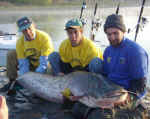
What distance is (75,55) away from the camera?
459 cm

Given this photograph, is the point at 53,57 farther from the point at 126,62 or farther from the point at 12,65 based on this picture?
the point at 126,62

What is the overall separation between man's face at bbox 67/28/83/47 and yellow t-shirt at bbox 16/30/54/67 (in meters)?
0.76

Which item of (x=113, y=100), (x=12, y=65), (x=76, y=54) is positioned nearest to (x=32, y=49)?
(x=12, y=65)

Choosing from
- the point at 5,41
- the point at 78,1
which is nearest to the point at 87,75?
the point at 5,41

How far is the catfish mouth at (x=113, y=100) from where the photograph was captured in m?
3.26

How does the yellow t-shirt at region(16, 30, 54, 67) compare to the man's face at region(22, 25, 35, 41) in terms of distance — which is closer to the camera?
the man's face at region(22, 25, 35, 41)

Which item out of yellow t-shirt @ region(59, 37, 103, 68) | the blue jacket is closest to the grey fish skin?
the blue jacket

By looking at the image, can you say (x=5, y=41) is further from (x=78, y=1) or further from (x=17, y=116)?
(x=78, y=1)

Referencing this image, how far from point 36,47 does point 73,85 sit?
57.7 inches

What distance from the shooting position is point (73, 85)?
3.98 m

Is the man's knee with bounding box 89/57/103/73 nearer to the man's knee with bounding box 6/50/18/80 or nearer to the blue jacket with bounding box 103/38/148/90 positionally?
the blue jacket with bounding box 103/38/148/90

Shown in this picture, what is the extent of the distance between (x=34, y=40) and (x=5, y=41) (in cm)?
264

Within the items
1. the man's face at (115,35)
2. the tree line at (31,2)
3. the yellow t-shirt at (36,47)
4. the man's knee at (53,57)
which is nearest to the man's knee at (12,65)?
the yellow t-shirt at (36,47)

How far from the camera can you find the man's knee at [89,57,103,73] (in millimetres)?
4128
